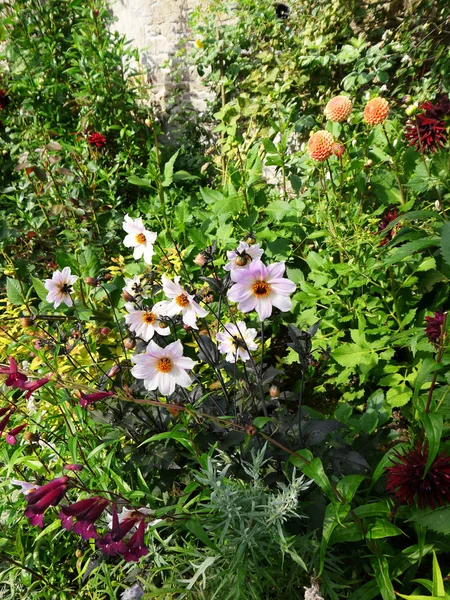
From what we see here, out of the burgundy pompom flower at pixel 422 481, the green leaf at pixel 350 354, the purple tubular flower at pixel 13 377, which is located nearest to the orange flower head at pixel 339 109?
the green leaf at pixel 350 354

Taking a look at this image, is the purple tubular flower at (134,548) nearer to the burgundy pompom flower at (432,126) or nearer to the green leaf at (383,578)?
the green leaf at (383,578)

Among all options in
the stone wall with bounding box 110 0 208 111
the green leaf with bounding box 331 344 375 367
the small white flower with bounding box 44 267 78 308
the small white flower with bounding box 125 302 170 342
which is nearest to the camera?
the small white flower with bounding box 125 302 170 342

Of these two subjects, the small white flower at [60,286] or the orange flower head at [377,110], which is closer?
the small white flower at [60,286]

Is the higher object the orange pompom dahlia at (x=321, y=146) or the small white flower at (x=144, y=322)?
the orange pompom dahlia at (x=321, y=146)

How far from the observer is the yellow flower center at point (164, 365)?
3.79 feet

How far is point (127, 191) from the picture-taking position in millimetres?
3896

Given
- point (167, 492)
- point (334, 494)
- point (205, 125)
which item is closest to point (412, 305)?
point (334, 494)

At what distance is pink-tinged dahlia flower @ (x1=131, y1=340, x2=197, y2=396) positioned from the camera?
114 cm

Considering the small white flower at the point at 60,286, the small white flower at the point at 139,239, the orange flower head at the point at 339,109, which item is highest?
the orange flower head at the point at 339,109

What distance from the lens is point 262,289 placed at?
1.08 m

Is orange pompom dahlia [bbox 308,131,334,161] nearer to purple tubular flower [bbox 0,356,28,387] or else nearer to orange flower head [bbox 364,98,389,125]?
orange flower head [bbox 364,98,389,125]

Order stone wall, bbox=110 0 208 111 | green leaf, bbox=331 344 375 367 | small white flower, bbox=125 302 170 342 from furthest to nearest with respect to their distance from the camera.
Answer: stone wall, bbox=110 0 208 111
green leaf, bbox=331 344 375 367
small white flower, bbox=125 302 170 342

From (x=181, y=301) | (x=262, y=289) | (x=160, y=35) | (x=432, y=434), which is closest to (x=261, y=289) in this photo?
(x=262, y=289)

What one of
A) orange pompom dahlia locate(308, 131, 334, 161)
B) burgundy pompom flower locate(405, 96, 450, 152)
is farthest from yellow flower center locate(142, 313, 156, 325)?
burgundy pompom flower locate(405, 96, 450, 152)
